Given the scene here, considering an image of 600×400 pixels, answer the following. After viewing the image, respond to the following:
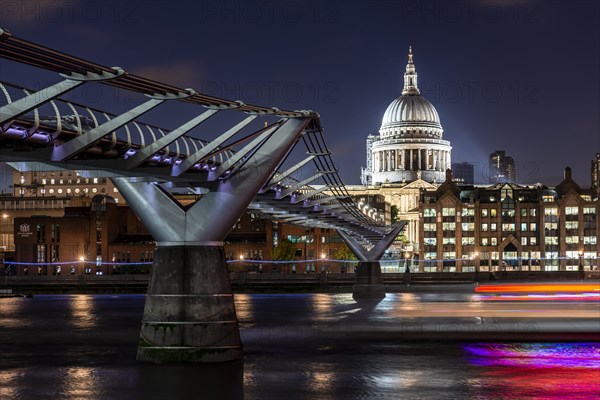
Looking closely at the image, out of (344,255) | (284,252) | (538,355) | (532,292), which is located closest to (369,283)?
(532,292)

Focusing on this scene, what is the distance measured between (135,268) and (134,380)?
126m

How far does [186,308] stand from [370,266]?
64.5 metres

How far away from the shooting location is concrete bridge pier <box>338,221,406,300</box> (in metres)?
95.8

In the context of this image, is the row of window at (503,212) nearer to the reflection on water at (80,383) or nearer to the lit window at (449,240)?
the lit window at (449,240)

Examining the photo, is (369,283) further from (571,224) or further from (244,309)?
(571,224)

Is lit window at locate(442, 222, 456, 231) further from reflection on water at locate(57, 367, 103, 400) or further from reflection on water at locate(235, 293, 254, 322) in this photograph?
reflection on water at locate(57, 367, 103, 400)

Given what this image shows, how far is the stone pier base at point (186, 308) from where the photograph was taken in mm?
36062

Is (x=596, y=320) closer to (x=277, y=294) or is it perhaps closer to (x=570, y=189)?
(x=277, y=294)

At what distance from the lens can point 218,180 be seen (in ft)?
122

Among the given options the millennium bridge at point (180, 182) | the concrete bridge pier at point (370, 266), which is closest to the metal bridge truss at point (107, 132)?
the millennium bridge at point (180, 182)

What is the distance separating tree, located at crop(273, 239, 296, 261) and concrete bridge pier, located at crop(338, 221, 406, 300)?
176 feet

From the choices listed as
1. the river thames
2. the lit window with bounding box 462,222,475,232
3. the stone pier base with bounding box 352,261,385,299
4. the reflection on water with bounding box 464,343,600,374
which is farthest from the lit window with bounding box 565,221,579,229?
the reflection on water with bounding box 464,343,600,374

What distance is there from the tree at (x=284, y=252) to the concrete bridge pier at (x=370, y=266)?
53634mm

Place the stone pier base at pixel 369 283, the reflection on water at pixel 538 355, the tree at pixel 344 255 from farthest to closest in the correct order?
the tree at pixel 344 255 < the stone pier base at pixel 369 283 < the reflection on water at pixel 538 355
